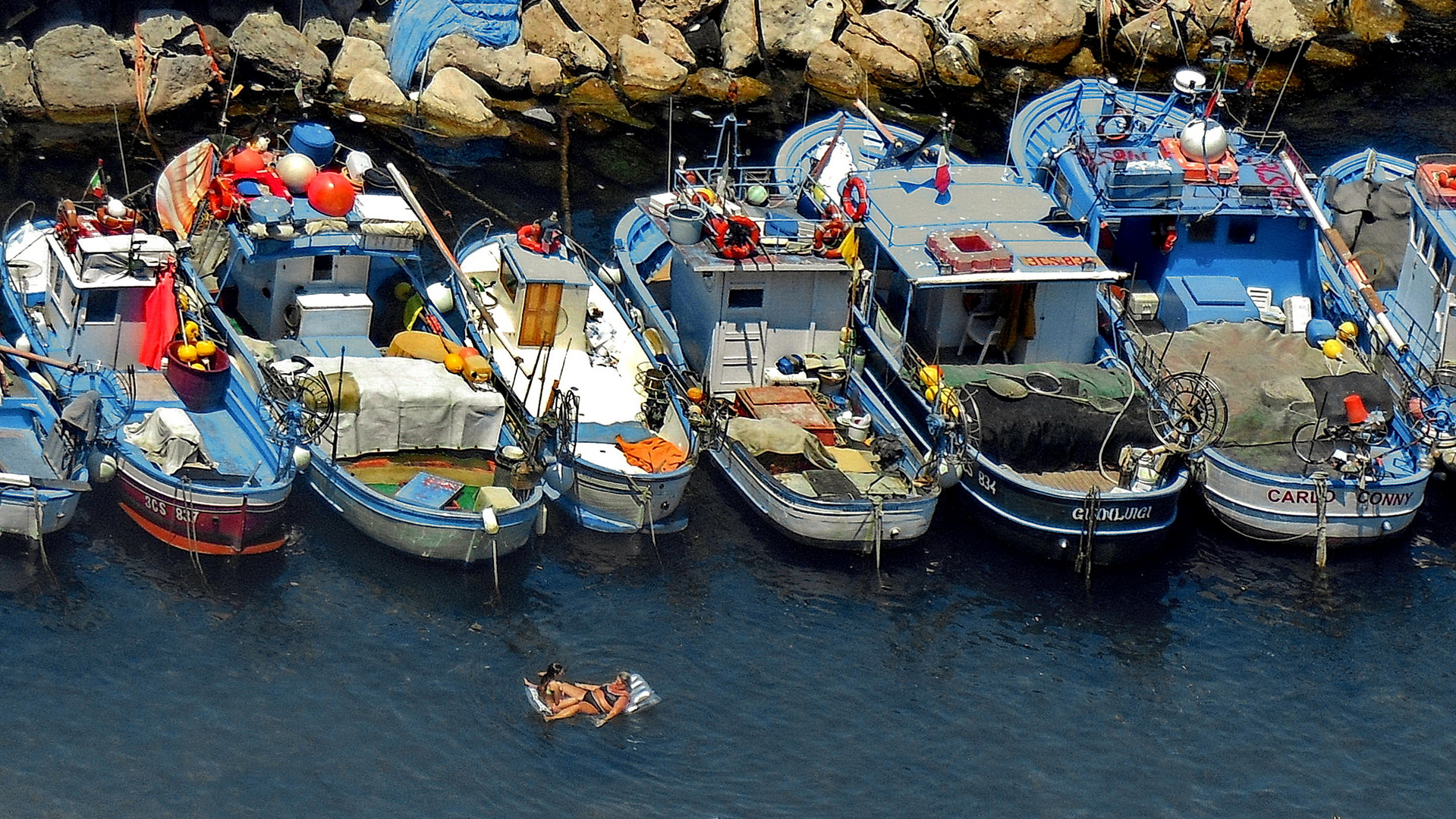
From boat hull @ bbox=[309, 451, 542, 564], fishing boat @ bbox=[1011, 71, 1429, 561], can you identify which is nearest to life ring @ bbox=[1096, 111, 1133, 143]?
fishing boat @ bbox=[1011, 71, 1429, 561]

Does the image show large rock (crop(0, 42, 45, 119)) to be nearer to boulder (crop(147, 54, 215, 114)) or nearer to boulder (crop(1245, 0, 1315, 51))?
boulder (crop(147, 54, 215, 114))

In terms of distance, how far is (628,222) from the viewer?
38656 mm

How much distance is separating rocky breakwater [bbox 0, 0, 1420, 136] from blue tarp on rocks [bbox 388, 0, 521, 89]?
192mm

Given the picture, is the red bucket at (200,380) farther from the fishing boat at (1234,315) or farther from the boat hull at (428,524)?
the fishing boat at (1234,315)

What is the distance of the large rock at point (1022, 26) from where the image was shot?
53125 mm

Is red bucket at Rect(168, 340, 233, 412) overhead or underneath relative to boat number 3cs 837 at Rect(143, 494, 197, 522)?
overhead

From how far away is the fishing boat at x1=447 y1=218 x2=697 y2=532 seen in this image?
31.7 metres

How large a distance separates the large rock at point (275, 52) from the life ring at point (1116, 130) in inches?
738

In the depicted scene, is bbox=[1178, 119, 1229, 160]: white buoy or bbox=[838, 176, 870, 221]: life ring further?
bbox=[1178, 119, 1229, 160]: white buoy

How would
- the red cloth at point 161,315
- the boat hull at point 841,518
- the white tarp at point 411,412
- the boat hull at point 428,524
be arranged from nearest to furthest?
the boat hull at point 428,524
the white tarp at point 411,412
the boat hull at point 841,518
the red cloth at point 161,315

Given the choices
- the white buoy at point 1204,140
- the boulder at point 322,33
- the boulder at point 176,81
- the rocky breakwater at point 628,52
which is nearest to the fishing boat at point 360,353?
the boulder at point 176,81

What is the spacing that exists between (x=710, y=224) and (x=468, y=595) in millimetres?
8040

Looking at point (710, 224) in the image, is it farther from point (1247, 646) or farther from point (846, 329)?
point (1247, 646)

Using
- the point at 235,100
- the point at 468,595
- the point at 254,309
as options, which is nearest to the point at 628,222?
the point at 254,309
